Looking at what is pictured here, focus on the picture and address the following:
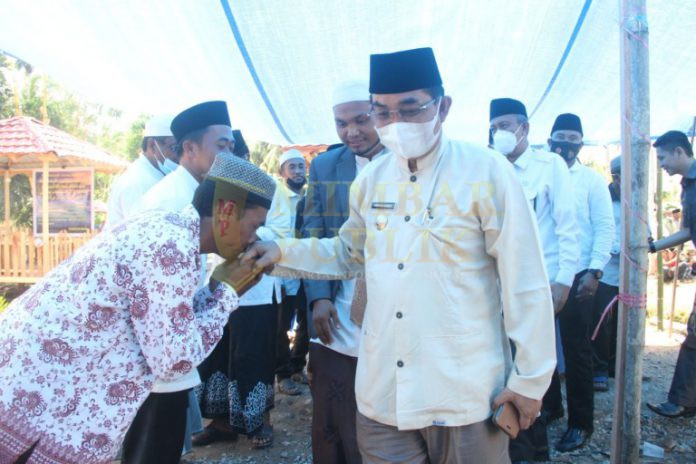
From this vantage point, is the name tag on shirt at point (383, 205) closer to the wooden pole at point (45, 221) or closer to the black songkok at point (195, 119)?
the black songkok at point (195, 119)

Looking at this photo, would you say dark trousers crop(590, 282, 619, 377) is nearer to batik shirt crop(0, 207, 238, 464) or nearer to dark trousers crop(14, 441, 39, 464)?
batik shirt crop(0, 207, 238, 464)

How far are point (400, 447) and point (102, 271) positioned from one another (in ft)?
3.77

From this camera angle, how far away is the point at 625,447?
2.96 meters

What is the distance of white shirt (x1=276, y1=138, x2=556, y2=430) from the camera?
177cm

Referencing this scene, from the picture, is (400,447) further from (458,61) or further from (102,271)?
(458,61)

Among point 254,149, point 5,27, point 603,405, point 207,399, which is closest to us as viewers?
point 5,27

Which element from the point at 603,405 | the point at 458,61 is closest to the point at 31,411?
the point at 458,61

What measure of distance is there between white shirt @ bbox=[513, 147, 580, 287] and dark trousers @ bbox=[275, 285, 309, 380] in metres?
2.61

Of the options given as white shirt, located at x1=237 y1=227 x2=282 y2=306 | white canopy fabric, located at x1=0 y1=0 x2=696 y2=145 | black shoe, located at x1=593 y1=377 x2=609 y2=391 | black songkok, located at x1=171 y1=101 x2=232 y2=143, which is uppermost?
→ white canopy fabric, located at x1=0 y1=0 x2=696 y2=145

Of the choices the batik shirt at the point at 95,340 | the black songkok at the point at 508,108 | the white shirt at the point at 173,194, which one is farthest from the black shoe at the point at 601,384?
the batik shirt at the point at 95,340

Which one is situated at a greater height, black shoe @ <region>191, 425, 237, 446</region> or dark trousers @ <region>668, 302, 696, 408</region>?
dark trousers @ <region>668, 302, 696, 408</region>

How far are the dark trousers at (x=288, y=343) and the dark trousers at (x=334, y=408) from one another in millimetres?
2551

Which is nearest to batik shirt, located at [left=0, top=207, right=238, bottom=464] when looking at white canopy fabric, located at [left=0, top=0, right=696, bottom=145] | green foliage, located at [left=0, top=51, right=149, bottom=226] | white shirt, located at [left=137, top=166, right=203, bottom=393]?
white shirt, located at [left=137, top=166, right=203, bottom=393]

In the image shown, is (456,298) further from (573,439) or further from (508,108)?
(573,439)
